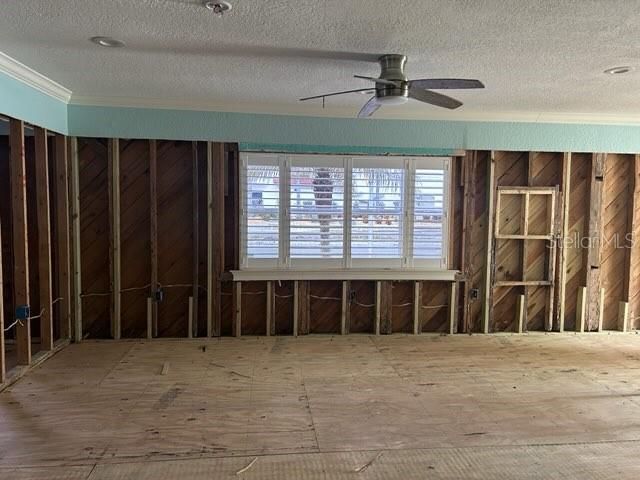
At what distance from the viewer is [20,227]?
4102mm

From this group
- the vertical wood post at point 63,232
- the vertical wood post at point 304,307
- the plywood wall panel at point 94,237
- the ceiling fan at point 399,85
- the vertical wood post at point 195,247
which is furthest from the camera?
the vertical wood post at point 304,307

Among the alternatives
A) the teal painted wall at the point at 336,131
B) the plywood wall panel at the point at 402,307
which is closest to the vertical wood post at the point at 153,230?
the teal painted wall at the point at 336,131

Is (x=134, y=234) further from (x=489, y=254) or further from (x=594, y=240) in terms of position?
(x=594, y=240)

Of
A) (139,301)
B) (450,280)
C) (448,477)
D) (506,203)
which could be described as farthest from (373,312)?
(448,477)

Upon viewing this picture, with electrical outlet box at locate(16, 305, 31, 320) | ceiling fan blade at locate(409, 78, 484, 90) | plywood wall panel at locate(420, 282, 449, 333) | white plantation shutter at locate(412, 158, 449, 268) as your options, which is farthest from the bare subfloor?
ceiling fan blade at locate(409, 78, 484, 90)

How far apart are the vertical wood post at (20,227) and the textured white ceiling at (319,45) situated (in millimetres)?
618

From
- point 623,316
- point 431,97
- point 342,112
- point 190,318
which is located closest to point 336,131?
point 342,112

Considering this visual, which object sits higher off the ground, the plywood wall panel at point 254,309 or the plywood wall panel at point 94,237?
the plywood wall panel at point 94,237

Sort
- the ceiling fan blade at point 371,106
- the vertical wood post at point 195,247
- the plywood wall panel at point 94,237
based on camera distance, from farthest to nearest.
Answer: the vertical wood post at point 195,247
the plywood wall panel at point 94,237
the ceiling fan blade at point 371,106

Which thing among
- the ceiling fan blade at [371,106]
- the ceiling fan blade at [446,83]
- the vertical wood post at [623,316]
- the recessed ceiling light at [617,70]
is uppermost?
the recessed ceiling light at [617,70]

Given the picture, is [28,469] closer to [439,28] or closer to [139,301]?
[139,301]

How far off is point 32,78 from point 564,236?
5.70 meters

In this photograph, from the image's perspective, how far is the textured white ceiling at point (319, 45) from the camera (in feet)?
8.66

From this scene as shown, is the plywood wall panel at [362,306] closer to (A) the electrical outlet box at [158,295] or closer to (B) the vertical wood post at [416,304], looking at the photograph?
(B) the vertical wood post at [416,304]
